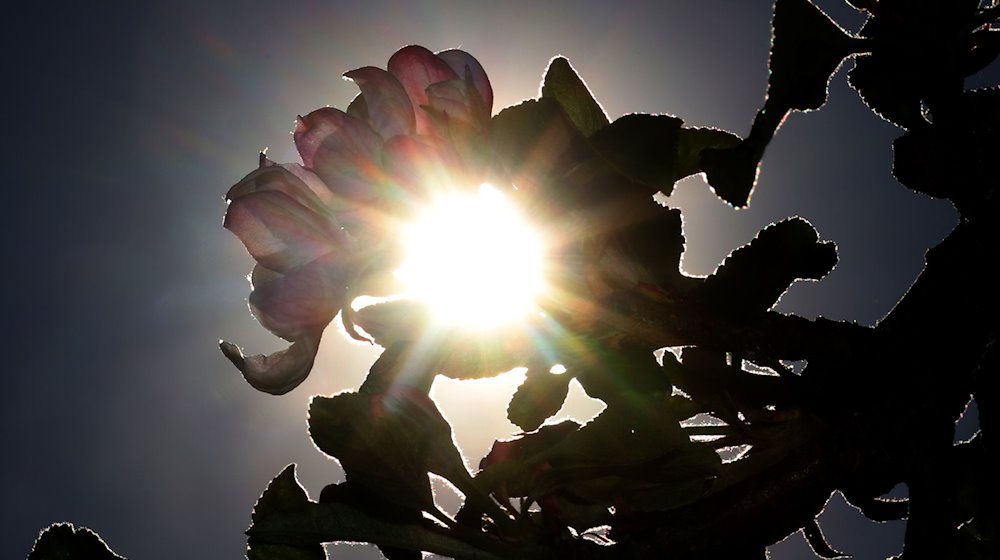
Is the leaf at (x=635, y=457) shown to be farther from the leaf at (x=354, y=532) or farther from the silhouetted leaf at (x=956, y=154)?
the silhouetted leaf at (x=956, y=154)

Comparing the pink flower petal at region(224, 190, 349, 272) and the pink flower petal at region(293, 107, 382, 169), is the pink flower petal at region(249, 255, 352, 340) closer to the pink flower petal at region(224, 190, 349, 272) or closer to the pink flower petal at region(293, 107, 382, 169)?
the pink flower petal at region(224, 190, 349, 272)

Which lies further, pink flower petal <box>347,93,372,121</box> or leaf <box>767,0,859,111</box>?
pink flower petal <box>347,93,372,121</box>

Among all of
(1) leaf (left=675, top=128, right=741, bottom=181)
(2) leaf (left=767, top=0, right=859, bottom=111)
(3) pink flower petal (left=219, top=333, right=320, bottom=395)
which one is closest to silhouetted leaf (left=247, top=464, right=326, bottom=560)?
(3) pink flower petal (left=219, top=333, right=320, bottom=395)

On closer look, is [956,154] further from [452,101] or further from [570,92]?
[452,101]

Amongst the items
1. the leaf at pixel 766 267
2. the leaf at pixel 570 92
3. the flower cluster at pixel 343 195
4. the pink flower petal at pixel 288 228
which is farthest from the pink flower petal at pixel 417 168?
the leaf at pixel 766 267

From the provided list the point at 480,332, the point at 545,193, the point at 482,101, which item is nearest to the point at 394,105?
the point at 482,101
